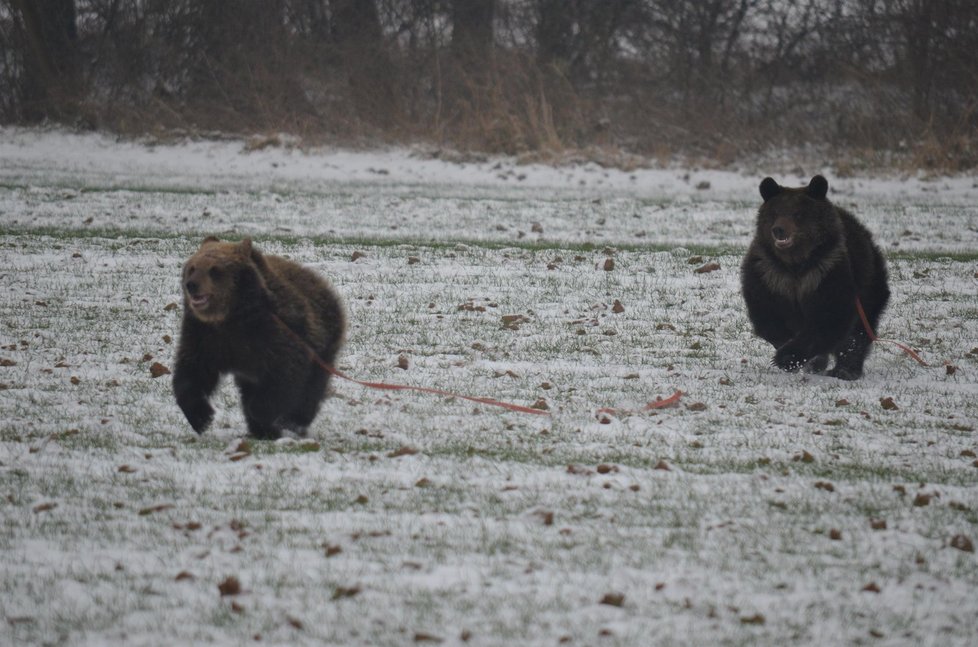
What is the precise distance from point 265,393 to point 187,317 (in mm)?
670

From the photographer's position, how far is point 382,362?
9.14m

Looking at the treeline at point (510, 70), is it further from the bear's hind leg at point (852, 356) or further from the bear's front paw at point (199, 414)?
the bear's front paw at point (199, 414)

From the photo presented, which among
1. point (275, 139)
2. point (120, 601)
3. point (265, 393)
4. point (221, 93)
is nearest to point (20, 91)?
point (221, 93)

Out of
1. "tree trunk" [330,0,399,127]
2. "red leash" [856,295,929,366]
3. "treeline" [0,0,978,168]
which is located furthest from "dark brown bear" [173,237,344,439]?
"tree trunk" [330,0,399,127]

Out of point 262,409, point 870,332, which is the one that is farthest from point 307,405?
point 870,332

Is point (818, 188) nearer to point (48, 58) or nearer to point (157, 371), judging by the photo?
point (157, 371)

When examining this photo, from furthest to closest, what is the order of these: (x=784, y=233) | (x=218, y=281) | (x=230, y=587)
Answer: (x=784, y=233) → (x=218, y=281) → (x=230, y=587)

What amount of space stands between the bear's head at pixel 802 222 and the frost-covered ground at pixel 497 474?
1.05 meters

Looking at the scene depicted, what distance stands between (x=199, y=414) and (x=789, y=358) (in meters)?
4.73

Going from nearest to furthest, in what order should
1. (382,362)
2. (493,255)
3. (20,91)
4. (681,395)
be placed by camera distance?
(681,395) → (382,362) → (493,255) → (20,91)

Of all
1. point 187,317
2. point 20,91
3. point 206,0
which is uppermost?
point 206,0

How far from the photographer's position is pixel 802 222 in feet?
29.0

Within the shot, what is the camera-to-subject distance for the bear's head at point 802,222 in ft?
28.9

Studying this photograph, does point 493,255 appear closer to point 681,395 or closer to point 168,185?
point 681,395
